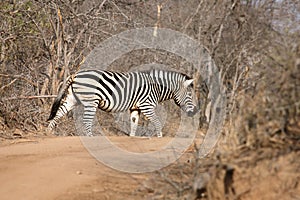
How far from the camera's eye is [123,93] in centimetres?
1128

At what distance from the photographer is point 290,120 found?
3896 millimetres

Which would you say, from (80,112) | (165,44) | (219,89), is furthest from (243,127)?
(165,44)

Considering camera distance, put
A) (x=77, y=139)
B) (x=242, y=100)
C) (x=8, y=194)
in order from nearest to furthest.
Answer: (x=242, y=100) → (x=8, y=194) → (x=77, y=139)

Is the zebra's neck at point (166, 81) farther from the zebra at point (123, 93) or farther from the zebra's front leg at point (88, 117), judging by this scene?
the zebra's front leg at point (88, 117)

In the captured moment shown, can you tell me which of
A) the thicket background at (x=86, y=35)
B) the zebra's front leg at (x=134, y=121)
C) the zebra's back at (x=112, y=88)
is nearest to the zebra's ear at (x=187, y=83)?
the thicket background at (x=86, y=35)

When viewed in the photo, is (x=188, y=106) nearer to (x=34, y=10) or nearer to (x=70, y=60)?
(x=70, y=60)

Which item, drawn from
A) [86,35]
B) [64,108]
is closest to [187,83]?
[86,35]

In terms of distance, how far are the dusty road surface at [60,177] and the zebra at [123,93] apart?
3313mm

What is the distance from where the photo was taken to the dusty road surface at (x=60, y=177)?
4.82 metres

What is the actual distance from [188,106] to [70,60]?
3.17 meters

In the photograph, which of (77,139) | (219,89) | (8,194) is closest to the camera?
(8,194)

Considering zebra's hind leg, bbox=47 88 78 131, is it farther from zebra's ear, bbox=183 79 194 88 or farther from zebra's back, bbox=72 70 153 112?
zebra's ear, bbox=183 79 194 88

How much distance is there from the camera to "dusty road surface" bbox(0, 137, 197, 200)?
190 inches

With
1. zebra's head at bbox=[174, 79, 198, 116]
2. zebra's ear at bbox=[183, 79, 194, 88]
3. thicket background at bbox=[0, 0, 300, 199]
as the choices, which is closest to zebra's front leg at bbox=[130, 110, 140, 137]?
zebra's head at bbox=[174, 79, 198, 116]
